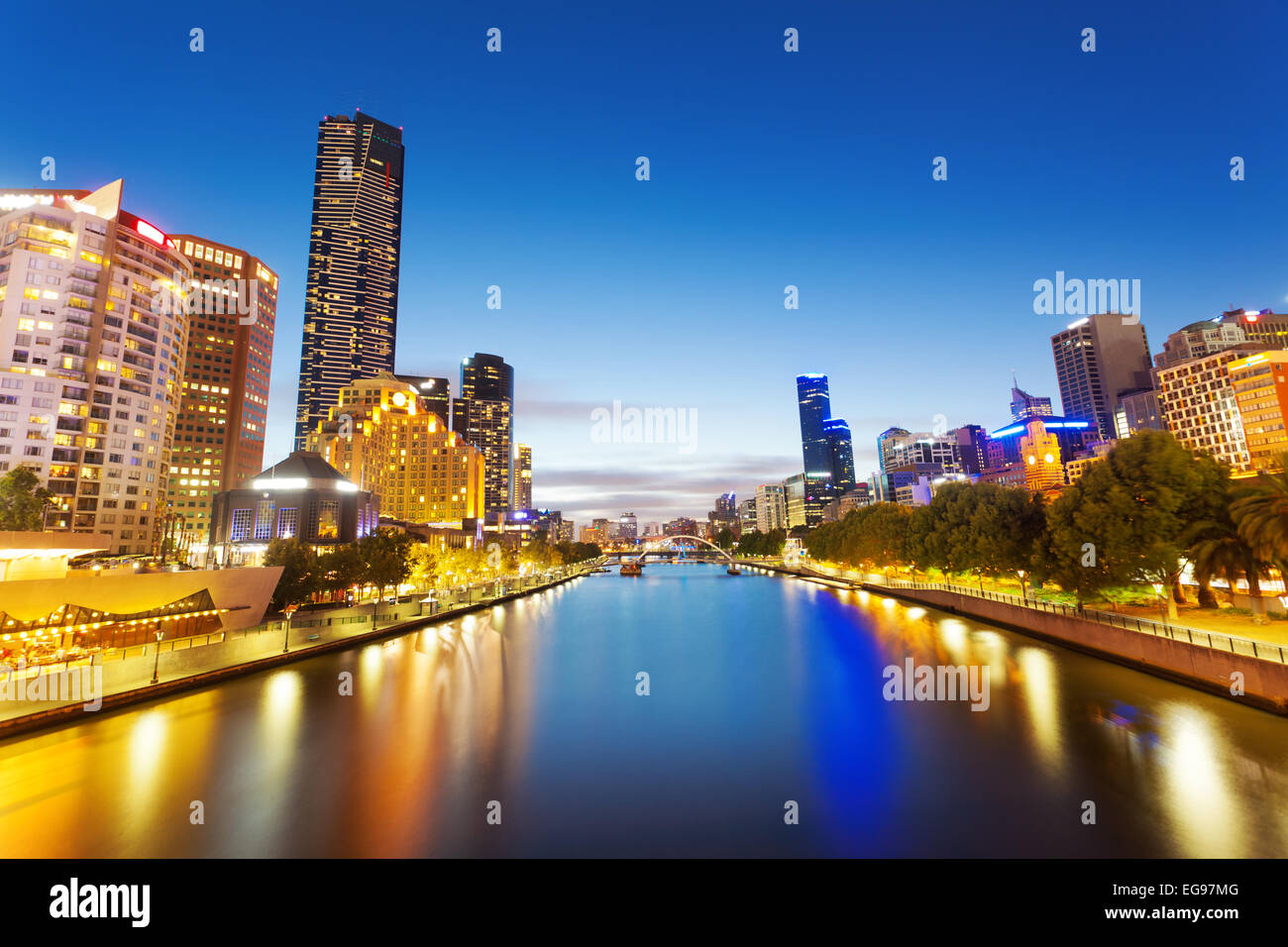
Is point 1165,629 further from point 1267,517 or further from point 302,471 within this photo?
point 302,471

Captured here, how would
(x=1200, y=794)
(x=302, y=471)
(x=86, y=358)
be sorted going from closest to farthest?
(x=1200, y=794) → (x=86, y=358) → (x=302, y=471)

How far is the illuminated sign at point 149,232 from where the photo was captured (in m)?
77.4

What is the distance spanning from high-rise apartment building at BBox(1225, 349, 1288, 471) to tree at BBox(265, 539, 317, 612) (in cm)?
12949

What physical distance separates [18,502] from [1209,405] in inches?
7078

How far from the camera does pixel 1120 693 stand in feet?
78.9

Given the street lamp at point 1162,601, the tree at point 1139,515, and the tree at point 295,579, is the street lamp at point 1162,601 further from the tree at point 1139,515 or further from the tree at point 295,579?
the tree at point 295,579

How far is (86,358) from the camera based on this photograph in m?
69.7

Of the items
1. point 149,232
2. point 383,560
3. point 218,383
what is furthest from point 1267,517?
point 218,383

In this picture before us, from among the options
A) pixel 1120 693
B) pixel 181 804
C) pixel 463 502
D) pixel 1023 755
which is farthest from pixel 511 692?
pixel 463 502

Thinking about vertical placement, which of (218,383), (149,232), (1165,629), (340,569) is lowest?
(1165,629)

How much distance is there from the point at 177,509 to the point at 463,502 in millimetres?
61476

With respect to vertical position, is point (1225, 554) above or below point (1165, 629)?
above

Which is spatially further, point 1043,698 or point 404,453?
point 404,453

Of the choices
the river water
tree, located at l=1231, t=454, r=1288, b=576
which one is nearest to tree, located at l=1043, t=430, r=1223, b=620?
tree, located at l=1231, t=454, r=1288, b=576
